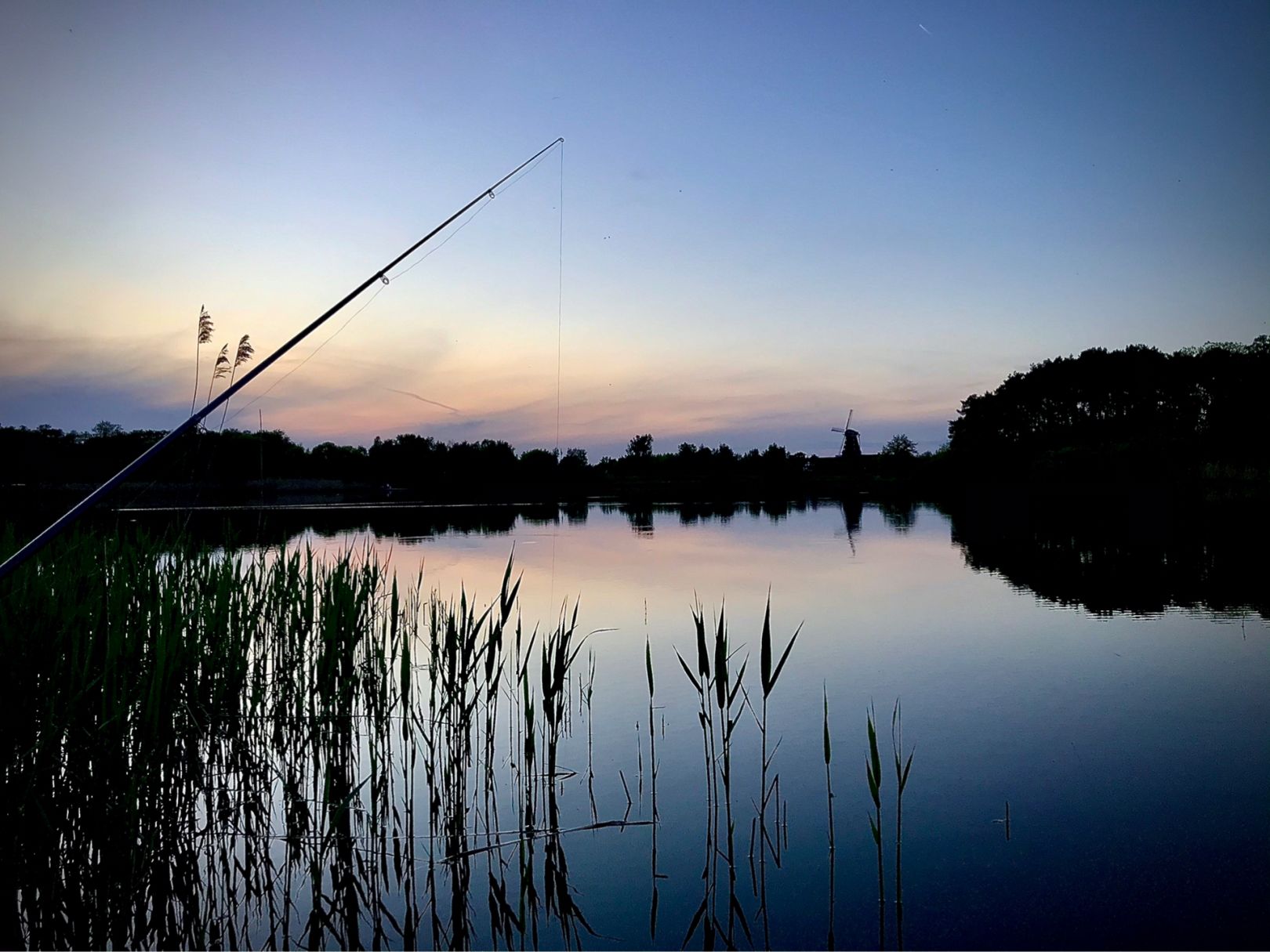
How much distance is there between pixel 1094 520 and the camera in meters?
30.1

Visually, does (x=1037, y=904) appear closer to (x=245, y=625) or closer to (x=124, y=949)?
(x=124, y=949)

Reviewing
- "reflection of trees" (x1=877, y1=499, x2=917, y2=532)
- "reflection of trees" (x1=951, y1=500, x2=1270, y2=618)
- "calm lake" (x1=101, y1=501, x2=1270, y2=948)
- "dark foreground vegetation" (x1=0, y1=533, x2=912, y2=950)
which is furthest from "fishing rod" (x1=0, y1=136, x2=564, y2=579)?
"reflection of trees" (x1=877, y1=499, x2=917, y2=532)

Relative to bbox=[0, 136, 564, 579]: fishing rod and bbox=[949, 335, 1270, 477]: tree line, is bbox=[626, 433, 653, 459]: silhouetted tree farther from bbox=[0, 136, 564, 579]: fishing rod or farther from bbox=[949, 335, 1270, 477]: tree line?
bbox=[0, 136, 564, 579]: fishing rod

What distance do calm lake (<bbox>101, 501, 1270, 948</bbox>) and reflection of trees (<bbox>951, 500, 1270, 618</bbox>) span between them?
143 mm

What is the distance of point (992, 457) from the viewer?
69.1 m

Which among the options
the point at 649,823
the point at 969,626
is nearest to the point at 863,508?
the point at 969,626

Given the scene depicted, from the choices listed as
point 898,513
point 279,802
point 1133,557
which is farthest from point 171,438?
point 898,513

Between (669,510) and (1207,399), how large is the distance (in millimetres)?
42673

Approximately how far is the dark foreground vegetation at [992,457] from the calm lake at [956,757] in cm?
2758

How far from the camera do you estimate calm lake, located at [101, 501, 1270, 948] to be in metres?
4.33

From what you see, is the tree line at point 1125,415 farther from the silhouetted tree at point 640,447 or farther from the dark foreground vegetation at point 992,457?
the silhouetted tree at point 640,447

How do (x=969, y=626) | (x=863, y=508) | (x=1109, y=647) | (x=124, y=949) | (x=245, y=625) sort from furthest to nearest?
1. (x=863, y=508)
2. (x=969, y=626)
3. (x=1109, y=647)
4. (x=245, y=625)
5. (x=124, y=949)

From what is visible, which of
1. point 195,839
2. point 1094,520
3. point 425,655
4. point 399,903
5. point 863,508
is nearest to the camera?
point 399,903

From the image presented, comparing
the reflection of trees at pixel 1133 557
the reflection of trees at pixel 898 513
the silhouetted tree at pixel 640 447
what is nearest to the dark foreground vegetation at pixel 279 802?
the reflection of trees at pixel 1133 557
